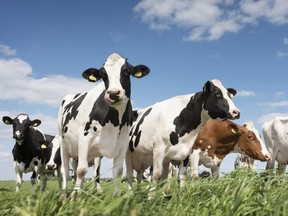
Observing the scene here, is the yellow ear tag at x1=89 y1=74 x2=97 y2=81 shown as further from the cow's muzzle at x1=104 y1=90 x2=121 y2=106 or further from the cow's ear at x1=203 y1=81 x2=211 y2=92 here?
the cow's ear at x1=203 y1=81 x2=211 y2=92

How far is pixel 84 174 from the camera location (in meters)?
7.42

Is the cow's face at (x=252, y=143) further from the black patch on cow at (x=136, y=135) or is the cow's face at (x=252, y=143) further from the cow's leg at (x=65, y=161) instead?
the cow's leg at (x=65, y=161)

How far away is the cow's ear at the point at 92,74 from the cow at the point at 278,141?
10.3m

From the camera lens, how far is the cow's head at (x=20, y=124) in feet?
51.4

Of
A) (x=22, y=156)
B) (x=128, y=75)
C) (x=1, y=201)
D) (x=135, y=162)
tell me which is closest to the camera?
(x=1, y=201)

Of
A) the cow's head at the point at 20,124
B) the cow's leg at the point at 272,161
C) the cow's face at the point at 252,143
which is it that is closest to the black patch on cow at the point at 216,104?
the cow's face at the point at 252,143

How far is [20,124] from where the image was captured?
16.0m

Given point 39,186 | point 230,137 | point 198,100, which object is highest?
point 198,100

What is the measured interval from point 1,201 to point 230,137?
907 cm

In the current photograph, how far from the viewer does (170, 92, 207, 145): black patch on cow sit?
962 cm

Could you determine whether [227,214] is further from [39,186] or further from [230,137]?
[230,137]

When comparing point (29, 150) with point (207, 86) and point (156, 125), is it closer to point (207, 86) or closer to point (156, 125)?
point (156, 125)

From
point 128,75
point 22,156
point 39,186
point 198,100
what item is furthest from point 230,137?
point 39,186

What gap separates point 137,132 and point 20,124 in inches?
278
